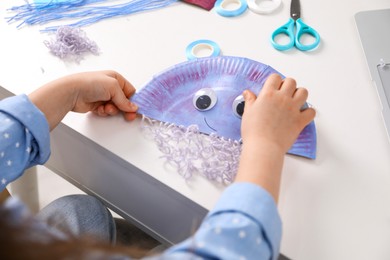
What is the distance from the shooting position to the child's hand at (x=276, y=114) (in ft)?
1.57

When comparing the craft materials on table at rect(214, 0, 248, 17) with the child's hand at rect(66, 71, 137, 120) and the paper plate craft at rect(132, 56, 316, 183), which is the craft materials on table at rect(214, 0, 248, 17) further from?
the child's hand at rect(66, 71, 137, 120)

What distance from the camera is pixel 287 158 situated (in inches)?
20.1

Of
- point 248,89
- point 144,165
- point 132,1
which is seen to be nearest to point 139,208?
point 144,165

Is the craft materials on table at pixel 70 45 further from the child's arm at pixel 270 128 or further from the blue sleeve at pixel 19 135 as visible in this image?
the child's arm at pixel 270 128

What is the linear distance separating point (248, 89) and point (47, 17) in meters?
0.37

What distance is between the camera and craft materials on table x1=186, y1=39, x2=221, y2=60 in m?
0.62

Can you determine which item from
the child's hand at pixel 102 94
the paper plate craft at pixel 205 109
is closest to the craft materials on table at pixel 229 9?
the paper plate craft at pixel 205 109

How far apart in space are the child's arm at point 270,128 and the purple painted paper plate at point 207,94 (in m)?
0.03

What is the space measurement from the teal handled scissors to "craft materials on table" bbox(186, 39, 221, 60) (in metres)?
0.09

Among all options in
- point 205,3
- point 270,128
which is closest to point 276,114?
point 270,128

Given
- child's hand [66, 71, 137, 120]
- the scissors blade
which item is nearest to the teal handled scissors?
the scissors blade

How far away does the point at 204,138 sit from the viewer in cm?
53

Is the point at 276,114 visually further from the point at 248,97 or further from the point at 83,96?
the point at 83,96

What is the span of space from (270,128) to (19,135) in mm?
303
